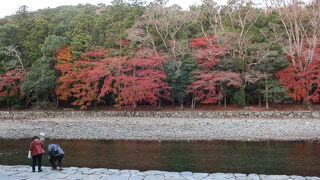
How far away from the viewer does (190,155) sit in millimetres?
13641

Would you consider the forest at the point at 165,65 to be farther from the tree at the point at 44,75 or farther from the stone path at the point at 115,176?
the stone path at the point at 115,176

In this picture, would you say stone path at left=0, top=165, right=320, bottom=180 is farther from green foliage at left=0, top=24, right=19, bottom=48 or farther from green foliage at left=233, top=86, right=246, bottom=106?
green foliage at left=0, top=24, right=19, bottom=48

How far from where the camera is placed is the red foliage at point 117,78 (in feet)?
97.5

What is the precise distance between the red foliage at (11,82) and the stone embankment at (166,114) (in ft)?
8.20

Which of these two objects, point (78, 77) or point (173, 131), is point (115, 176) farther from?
point (78, 77)

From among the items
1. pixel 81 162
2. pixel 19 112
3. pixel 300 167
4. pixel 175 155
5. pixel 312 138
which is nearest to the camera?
pixel 300 167

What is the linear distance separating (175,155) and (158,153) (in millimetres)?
914

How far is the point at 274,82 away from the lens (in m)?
30.3

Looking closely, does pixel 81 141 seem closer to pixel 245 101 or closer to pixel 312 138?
pixel 312 138

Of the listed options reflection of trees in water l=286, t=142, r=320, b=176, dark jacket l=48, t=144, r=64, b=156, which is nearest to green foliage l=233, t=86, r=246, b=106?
reflection of trees in water l=286, t=142, r=320, b=176

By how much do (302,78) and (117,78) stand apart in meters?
18.0

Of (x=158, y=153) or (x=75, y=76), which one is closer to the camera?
(x=158, y=153)

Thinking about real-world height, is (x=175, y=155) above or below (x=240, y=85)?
below

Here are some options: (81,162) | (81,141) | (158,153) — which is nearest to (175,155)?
(158,153)
